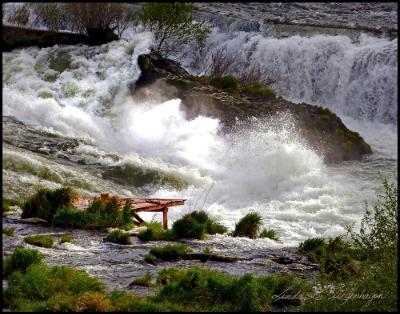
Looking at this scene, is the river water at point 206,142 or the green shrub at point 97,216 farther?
the river water at point 206,142

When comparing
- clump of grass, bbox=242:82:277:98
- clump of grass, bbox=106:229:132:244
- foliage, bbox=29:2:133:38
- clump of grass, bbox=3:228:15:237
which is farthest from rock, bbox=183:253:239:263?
foliage, bbox=29:2:133:38

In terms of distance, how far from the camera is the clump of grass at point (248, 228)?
1454cm

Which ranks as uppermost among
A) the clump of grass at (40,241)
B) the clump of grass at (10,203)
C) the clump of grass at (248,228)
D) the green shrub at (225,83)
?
the green shrub at (225,83)

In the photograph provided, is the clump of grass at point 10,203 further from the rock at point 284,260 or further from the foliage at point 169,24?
the foliage at point 169,24

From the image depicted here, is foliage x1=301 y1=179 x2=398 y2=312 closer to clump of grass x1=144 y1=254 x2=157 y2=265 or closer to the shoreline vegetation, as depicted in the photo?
the shoreline vegetation

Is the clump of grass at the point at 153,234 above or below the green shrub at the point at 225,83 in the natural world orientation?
below

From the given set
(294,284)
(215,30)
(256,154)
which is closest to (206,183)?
(256,154)

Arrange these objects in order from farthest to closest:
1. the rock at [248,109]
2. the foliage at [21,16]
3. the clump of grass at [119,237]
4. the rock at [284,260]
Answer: the foliage at [21,16] → the rock at [248,109] → the clump of grass at [119,237] → the rock at [284,260]

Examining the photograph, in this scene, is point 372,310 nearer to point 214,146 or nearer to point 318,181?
point 318,181

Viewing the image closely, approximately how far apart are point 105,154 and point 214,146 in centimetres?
415

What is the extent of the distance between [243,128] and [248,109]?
133 cm

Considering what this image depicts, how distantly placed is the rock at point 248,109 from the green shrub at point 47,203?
12197 mm

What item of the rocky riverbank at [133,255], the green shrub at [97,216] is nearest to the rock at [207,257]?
the rocky riverbank at [133,255]

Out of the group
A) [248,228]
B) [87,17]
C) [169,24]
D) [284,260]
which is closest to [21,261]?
[284,260]
